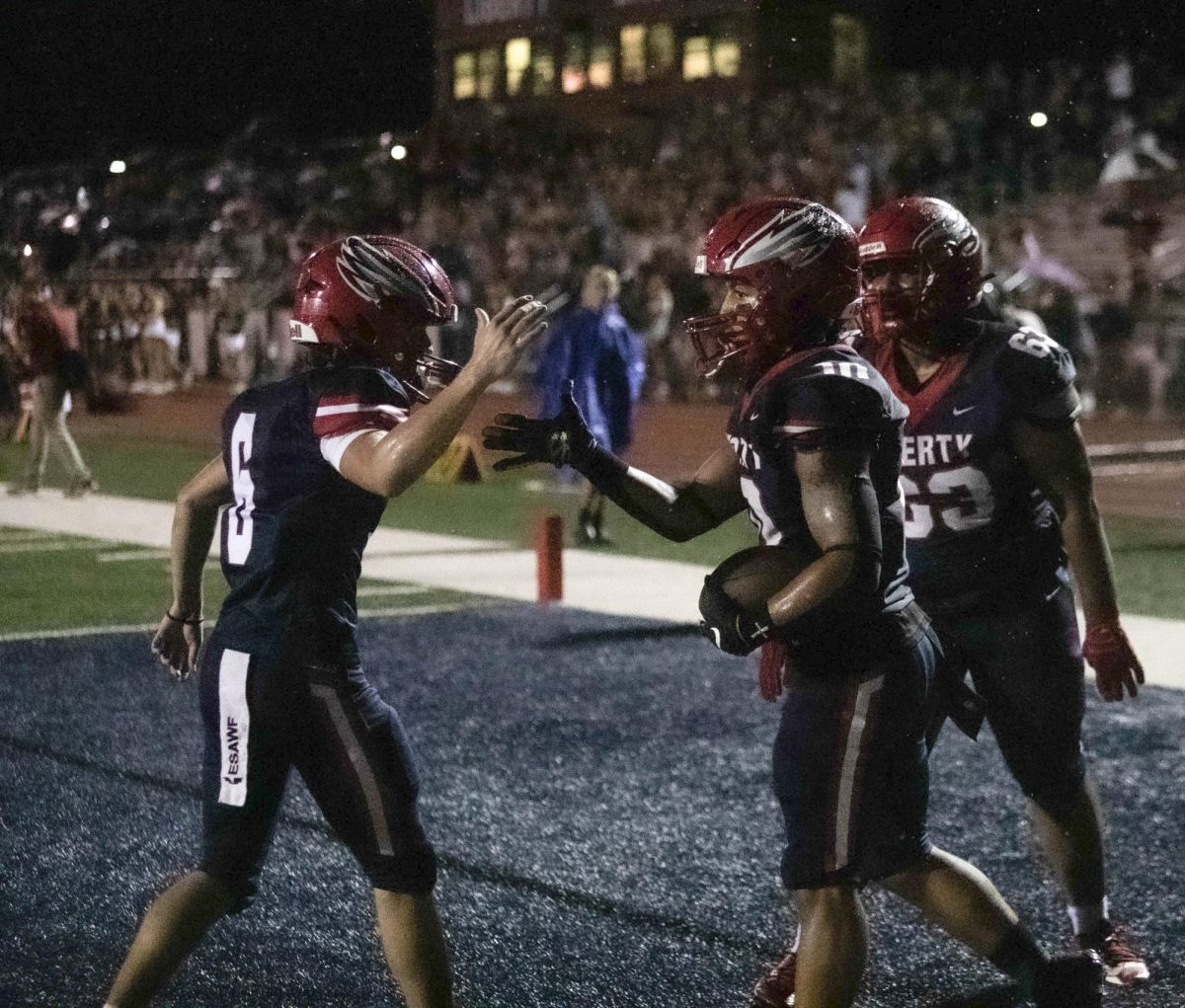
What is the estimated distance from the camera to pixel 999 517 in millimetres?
4008

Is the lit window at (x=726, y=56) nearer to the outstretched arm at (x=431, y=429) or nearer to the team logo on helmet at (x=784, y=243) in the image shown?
the team logo on helmet at (x=784, y=243)

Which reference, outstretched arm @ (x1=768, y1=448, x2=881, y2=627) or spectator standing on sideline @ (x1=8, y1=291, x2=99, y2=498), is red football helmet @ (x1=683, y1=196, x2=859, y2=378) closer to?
outstretched arm @ (x1=768, y1=448, x2=881, y2=627)

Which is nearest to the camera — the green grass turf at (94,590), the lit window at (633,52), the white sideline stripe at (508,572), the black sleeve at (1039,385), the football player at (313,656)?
the football player at (313,656)

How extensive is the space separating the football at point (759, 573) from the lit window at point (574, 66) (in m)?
48.5

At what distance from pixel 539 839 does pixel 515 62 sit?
49843 millimetres

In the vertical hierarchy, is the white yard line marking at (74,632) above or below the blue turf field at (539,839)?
below

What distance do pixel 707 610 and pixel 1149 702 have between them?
427cm

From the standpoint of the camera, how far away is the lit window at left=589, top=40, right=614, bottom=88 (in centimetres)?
4978

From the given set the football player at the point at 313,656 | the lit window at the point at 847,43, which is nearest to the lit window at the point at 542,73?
the lit window at the point at 847,43

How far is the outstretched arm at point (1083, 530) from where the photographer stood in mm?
3857

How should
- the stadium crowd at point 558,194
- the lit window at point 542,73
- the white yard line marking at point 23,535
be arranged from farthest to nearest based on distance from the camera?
the lit window at point 542,73, the stadium crowd at point 558,194, the white yard line marking at point 23,535

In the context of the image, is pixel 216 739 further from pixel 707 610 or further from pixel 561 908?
pixel 561 908

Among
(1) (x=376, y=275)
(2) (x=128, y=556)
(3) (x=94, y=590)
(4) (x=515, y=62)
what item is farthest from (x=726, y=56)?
(1) (x=376, y=275)

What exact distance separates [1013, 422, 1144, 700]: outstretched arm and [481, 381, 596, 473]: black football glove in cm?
100
